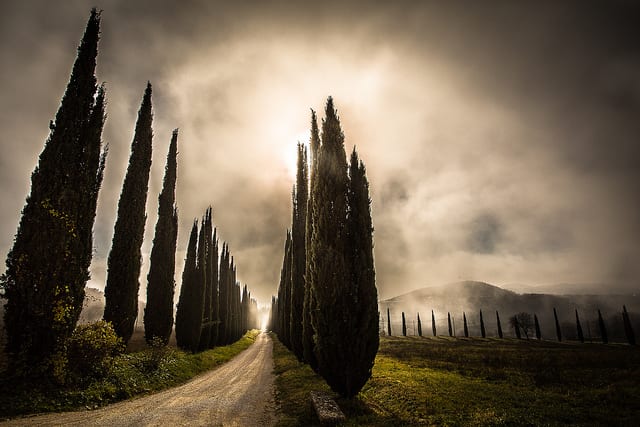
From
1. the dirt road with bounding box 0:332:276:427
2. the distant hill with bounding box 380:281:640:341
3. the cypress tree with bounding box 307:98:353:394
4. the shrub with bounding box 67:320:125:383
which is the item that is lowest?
the distant hill with bounding box 380:281:640:341

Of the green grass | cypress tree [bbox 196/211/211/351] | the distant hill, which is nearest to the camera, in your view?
the green grass

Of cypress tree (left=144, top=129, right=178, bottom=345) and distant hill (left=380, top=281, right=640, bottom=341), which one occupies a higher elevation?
cypress tree (left=144, top=129, right=178, bottom=345)

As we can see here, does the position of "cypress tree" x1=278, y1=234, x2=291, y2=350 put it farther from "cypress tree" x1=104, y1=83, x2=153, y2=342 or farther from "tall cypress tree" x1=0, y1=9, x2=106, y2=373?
"tall cypress tree" x1=0, y1=9, x2=106, y2=373

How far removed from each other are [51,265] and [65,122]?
550 centimetres

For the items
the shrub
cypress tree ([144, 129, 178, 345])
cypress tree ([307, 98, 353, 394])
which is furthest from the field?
cypress tree ([144, 129, 178, 345])

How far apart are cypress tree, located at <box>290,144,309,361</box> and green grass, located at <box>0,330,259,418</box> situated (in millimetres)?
6541

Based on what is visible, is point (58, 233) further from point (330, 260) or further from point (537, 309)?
point (537, 309)

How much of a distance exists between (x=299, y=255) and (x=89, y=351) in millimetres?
12727

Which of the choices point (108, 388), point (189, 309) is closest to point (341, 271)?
point (108, 388)

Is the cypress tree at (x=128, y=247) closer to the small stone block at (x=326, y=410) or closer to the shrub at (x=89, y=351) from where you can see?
the shrub at (x=89, y=351)

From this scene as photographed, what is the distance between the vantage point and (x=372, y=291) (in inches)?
402

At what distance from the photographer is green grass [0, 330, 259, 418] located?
831cm

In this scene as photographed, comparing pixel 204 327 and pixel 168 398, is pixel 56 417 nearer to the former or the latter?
pixel 168 398

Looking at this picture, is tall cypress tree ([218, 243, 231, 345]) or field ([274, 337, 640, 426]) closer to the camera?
field ([274, 337, 640, 426])
